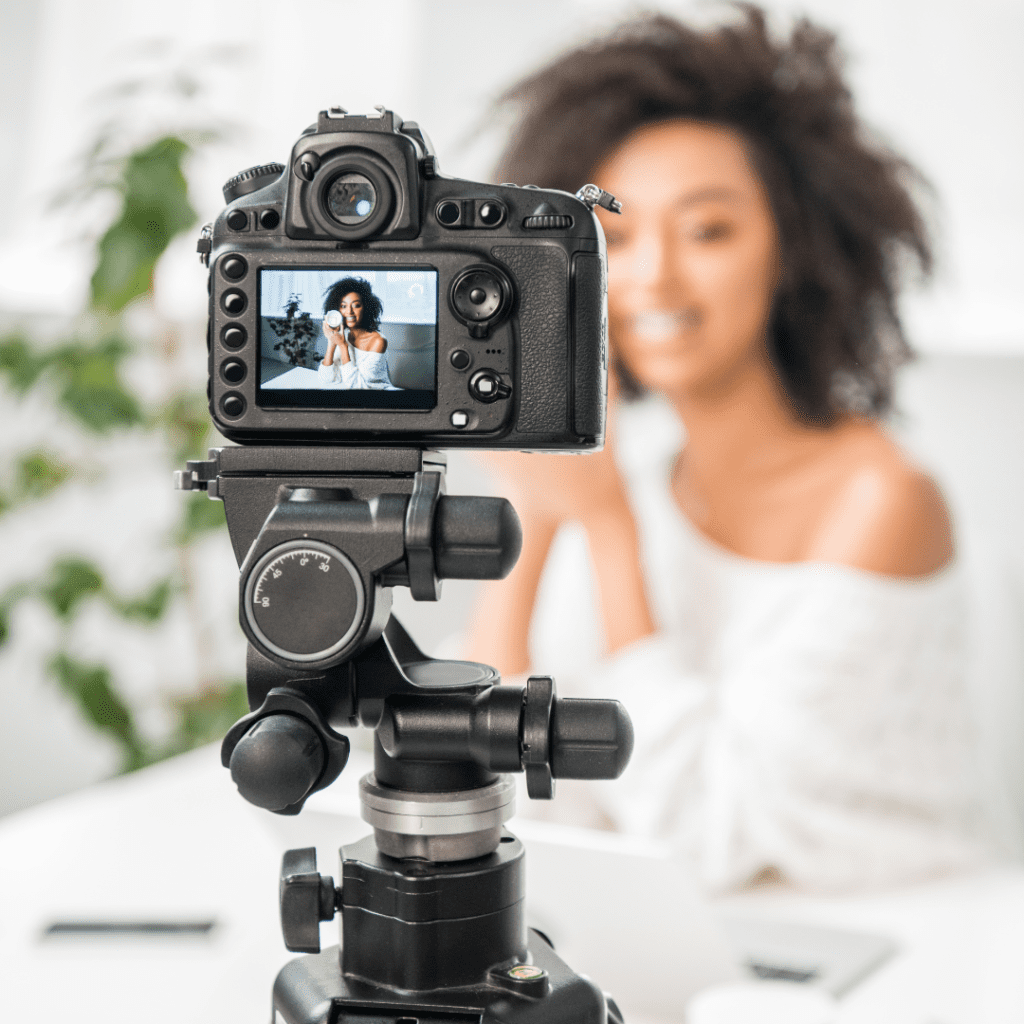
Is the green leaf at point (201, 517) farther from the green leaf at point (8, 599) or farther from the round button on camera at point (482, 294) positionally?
the round button on camera at point (482, 294)

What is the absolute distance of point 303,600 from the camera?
43 cm

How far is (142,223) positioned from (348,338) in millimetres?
1112

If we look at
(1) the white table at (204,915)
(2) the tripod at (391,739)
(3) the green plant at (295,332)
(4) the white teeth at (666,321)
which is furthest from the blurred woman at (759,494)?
(3) the green plant at (295,332)

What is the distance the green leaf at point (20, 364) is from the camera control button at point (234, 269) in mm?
1284

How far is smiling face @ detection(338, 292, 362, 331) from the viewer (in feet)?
1.51

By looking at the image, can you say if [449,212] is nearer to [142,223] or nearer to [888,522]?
[888,522]

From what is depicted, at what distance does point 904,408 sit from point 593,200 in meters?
1.41

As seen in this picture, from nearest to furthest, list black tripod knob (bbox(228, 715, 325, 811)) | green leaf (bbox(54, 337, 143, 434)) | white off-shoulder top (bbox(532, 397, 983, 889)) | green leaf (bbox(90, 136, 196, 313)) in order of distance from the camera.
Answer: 1. black tripod knob (bbox(228, 715, 325, 811))
2. white off-shoulder top (bbox(532, 397, 983, 889))
3. green leaf (bbox(90, 136, 196, 313))
4. green leaf (bbox(54, 337, 143, 434))

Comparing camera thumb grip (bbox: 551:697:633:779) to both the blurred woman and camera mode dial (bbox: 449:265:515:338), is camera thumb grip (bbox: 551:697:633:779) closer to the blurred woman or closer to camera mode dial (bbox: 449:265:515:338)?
camera mode dial (bbox: 449:265:515:338)

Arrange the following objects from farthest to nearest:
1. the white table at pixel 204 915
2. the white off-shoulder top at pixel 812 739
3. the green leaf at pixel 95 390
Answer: the green leaf at pixel 95 390
the white off-shoulder top at pixel 812 739
the white table at pixel 204 915

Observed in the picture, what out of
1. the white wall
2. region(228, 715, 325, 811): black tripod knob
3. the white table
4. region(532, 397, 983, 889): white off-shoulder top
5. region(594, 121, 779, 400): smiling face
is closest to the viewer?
region(228, 715, 325, 811): black tripod knob

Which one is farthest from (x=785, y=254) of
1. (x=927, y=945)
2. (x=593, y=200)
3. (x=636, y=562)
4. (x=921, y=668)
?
(x=593, y=200)

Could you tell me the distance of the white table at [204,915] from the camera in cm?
77

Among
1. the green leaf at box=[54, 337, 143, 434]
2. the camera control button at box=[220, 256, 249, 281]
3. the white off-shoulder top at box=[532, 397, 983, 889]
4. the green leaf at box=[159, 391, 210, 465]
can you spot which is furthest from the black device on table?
the green leaf at box=[159, 391, 210, 465]
